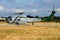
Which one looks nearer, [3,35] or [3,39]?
[3,39]

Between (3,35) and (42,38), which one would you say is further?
(3,35)

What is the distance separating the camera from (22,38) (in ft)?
91.5

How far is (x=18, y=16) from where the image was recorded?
71938mm

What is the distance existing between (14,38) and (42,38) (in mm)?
4291

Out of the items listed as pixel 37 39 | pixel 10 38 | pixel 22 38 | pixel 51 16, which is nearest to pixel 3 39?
pixel 10 38

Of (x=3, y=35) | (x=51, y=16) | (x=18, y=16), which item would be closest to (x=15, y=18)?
(x=18, y=16)

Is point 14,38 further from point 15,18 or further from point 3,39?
point 15,18

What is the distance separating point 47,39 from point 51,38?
0.93m

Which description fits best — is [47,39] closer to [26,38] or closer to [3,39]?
[26,38]

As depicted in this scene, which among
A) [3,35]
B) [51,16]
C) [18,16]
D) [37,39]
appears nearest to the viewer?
[37,39]

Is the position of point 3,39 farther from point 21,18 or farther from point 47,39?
point 21,18

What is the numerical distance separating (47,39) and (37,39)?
153cm

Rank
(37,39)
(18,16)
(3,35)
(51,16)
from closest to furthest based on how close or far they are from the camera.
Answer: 1. (37,39)
2. (3,35)
3. (18,16)
4. (51,16)

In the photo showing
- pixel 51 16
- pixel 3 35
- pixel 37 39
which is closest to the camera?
pixel 37 39
